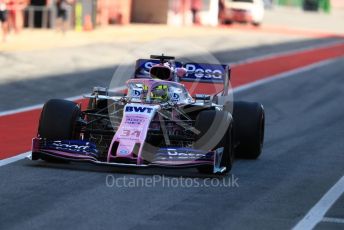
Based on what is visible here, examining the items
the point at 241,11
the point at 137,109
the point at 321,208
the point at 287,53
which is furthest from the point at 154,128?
the point at 241,11

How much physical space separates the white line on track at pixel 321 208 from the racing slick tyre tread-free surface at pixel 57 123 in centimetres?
337

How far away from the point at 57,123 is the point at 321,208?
383cm

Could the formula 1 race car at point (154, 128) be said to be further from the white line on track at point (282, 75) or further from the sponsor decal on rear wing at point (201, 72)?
the white line on track at point (282, 75)

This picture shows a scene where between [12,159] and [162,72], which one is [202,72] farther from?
[12,159]

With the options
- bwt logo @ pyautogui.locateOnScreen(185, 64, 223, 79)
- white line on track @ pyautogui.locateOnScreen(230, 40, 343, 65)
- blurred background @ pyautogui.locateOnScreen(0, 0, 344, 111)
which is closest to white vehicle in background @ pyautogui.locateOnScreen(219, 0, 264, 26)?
blurred background @ pyautogui.locateOnScreen(0, 0, 344, 111)

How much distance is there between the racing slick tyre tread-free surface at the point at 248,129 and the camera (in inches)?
576

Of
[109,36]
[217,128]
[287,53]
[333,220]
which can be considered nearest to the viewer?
[333,220]

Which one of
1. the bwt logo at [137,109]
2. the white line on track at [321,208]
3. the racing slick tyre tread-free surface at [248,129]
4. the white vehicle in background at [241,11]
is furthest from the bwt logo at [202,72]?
the white vehicle in background at [241,11]

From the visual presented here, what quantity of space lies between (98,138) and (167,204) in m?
2.93

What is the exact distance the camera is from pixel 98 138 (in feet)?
44.6

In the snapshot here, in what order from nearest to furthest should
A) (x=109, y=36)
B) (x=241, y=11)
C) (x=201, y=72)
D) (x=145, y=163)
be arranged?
(x=145, y=163), (x=201, y=72), (x=109, y=36), (x=241, y=11)

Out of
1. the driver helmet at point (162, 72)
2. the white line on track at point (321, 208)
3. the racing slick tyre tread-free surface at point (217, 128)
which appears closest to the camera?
the white line on track at point (321, 208)

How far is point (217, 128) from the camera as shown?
12891 millimetres

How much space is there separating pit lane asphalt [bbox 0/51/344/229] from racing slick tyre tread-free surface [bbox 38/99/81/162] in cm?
38
